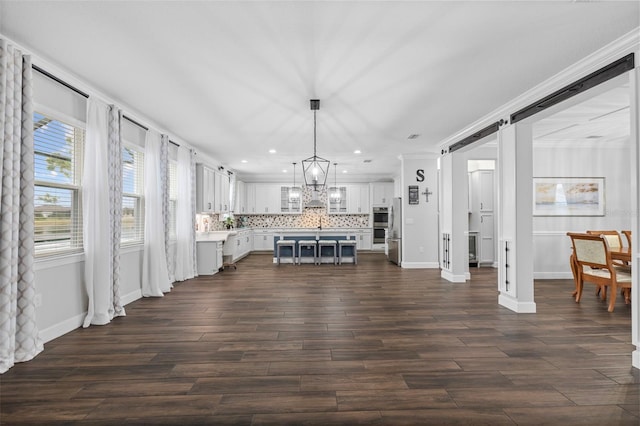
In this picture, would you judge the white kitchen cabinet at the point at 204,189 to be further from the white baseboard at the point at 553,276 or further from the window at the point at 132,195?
the white baseboard at the point at 553,276

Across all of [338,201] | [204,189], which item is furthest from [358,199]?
[204,189]

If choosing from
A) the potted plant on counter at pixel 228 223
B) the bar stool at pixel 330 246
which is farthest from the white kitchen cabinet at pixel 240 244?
the bar stool at pixel 330 246

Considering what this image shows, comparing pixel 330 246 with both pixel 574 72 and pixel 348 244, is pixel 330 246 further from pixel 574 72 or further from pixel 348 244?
pixel 574 72

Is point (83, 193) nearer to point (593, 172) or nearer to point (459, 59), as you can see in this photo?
point (459, 59)

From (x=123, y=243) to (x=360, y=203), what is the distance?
26.2 ft

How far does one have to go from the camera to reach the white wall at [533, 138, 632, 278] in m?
6.37

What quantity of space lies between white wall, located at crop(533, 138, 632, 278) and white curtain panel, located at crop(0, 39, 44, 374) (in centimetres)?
755

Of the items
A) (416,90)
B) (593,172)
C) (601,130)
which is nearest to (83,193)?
(416,90)

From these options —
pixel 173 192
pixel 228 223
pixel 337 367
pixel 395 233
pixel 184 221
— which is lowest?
pixel 337 367

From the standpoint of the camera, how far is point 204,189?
7234mm

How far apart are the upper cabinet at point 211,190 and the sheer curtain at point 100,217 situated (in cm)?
317

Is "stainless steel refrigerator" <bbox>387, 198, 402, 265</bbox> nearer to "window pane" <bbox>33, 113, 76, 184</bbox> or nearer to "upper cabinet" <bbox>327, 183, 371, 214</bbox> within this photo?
"upper cabinet" <bbox>327, 183, 371, 214</bbox>

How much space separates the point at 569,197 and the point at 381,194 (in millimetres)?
5626

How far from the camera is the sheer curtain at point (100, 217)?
143 inches
